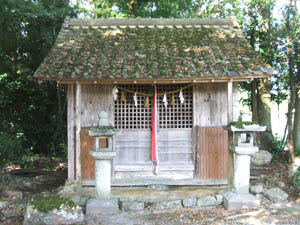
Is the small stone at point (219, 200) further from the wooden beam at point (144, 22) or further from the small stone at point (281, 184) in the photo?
the wooden beam at point (144, 22)

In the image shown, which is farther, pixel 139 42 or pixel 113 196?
pixel 139 42

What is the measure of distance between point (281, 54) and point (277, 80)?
168cm

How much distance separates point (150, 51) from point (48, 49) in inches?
303

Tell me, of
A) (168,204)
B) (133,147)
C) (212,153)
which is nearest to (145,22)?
(133,147)

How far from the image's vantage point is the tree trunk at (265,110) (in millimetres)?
12488

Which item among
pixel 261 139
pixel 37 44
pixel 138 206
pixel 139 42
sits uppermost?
pixel 37 44

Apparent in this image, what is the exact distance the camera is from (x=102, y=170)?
22.7ft

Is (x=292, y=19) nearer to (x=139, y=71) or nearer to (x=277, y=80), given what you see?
(x=277, y=80)

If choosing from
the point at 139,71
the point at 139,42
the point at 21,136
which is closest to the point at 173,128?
the point at 139,71

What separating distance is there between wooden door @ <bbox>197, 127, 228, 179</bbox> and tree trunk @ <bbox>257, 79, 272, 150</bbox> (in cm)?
502

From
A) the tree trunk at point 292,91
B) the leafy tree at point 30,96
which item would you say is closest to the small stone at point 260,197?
the tree trunk at point 292,91

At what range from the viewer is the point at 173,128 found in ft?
28.3

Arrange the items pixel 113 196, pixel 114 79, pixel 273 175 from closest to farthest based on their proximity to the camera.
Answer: pixel 114 79, pixel 113 196, pixel 273 175

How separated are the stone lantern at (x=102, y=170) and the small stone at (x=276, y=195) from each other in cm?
428
